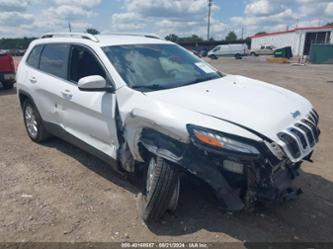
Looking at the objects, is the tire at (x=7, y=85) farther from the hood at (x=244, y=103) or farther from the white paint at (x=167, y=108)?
the hood at (x=244, y=103)

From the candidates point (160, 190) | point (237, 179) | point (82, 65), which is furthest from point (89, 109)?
point (237, 179)

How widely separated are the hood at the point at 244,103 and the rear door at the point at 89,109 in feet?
2.15

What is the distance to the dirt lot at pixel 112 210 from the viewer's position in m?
2.90

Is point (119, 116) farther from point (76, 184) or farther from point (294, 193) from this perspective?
point (294, 193)

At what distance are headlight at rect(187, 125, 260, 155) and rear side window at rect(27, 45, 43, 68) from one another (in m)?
3.47

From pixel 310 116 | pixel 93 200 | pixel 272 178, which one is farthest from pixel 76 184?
pixel 310 116

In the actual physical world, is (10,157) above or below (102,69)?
below

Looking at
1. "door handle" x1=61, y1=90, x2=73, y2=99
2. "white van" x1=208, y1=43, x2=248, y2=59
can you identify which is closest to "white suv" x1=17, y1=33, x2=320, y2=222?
"door handle" x1=61, y1=90, x2=73, y2=99

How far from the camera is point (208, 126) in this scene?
2521 mm

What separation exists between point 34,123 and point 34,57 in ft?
3.63

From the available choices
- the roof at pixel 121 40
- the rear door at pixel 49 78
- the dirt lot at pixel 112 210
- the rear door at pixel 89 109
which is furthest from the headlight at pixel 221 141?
the rear door at pixel 49 78

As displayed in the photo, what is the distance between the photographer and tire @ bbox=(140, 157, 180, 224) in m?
2.71

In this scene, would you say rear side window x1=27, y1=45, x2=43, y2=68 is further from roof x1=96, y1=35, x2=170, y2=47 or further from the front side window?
roof x1=96, y1=35, x2=170, y2=47

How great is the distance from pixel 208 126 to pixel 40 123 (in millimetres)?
3367
